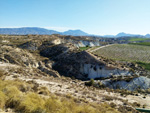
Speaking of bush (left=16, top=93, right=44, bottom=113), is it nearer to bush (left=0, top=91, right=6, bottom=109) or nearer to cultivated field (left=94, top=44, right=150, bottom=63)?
bush (left=0, top=91, right=6, bottom=109)

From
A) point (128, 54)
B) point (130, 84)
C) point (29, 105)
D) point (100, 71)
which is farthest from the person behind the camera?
point (128, 54)

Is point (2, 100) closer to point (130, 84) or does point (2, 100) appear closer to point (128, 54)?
point (130, 84)

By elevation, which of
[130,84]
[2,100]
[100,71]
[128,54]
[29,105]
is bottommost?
[130,84]

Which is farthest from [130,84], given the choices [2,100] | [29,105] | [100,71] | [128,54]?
[128,54]

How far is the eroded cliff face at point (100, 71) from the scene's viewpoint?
31719mm

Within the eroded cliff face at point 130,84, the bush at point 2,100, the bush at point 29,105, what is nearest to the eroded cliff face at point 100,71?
the eroded cliff face at point 130,84

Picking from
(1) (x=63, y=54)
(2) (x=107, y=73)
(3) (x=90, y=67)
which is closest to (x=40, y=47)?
(1) (x=63, y=54)

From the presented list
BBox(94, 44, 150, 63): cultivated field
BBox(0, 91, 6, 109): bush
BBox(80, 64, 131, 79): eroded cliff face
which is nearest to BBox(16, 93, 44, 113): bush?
BBox(0, 91, 6, 109): bush

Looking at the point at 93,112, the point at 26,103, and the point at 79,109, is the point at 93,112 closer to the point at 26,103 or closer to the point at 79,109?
the point at 79,109

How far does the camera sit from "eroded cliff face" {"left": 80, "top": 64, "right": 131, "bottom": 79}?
31.7 metres

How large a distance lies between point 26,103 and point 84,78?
26.7 m

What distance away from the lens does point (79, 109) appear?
9031 millimetres

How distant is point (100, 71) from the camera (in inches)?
1308

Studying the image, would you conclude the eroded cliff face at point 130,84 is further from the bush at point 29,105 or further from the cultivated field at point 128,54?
the cultivated field at point 128,54
